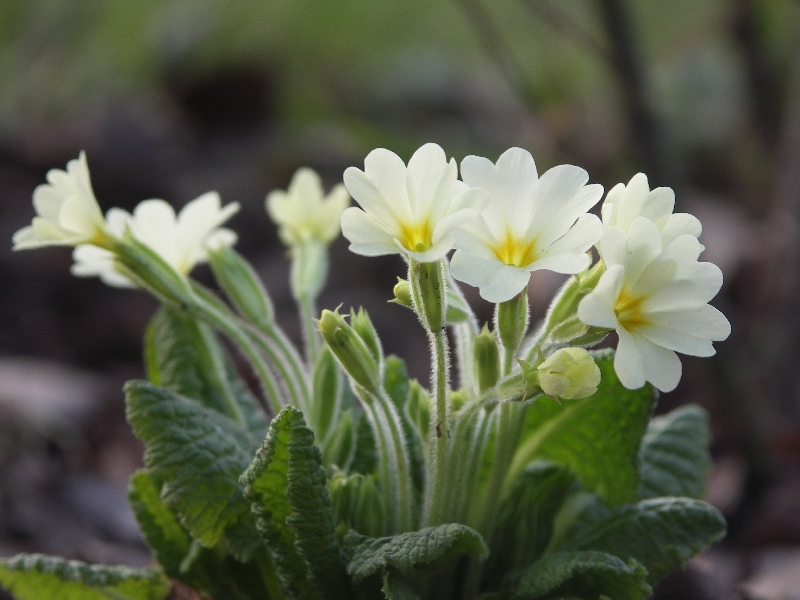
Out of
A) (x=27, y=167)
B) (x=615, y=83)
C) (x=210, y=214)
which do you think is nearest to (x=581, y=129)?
(x=615, y=83)

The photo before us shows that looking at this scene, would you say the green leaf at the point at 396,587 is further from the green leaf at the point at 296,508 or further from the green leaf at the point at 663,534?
the green leaf at the point at 663,534

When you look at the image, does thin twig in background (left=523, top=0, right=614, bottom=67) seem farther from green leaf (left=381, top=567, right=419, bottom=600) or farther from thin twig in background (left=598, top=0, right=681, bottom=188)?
green leaf (left=381, top=567, right=419, bottom=600)

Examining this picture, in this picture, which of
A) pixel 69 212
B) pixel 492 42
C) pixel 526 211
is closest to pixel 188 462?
pixel 69 212

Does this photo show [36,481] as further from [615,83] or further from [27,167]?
[27,167]

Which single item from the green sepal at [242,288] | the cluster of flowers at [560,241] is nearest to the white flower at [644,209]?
the cluster of flowers at [560,241]

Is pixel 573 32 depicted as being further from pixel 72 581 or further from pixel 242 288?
pixel 72 581

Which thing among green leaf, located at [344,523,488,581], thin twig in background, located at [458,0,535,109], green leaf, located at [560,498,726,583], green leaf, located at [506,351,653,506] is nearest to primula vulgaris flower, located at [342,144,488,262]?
green leaf, located at [344,523,488,581]
